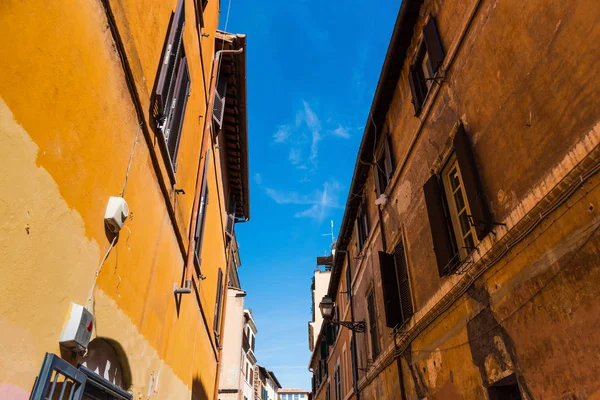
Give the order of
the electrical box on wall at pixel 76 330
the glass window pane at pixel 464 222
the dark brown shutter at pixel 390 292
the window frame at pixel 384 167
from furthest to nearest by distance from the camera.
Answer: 1. the window frame at pixel 384 167
2. the dark brown shutter at pixel 390 292
3. the glass window pane at pixel 464 222
4. the electrical box on wall at pixel 76 330

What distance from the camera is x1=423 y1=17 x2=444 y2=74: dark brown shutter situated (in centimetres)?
656

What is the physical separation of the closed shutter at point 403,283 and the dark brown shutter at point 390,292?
11cm

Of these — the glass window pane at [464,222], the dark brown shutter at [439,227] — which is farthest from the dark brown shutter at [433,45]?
the glass window pane at [464,222]

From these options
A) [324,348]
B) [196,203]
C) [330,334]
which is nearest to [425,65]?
[196,203]

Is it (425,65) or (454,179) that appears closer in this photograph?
(454,179)

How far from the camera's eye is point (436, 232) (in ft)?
19.9

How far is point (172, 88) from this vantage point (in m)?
5.27

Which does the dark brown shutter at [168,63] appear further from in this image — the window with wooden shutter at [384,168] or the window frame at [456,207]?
the window with wooden shutter at [384,168]

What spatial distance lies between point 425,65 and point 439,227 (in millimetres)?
3477

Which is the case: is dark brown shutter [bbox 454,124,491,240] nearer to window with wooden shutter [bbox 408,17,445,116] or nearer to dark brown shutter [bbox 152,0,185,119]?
window with wooden shutter [bbox 408,17,445,116]

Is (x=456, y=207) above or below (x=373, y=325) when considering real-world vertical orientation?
above

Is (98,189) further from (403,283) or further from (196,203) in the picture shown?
(403,283)

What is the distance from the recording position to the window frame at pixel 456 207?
5590mm

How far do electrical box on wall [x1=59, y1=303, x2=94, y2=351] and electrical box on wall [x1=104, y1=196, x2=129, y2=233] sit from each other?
0.74 meters
